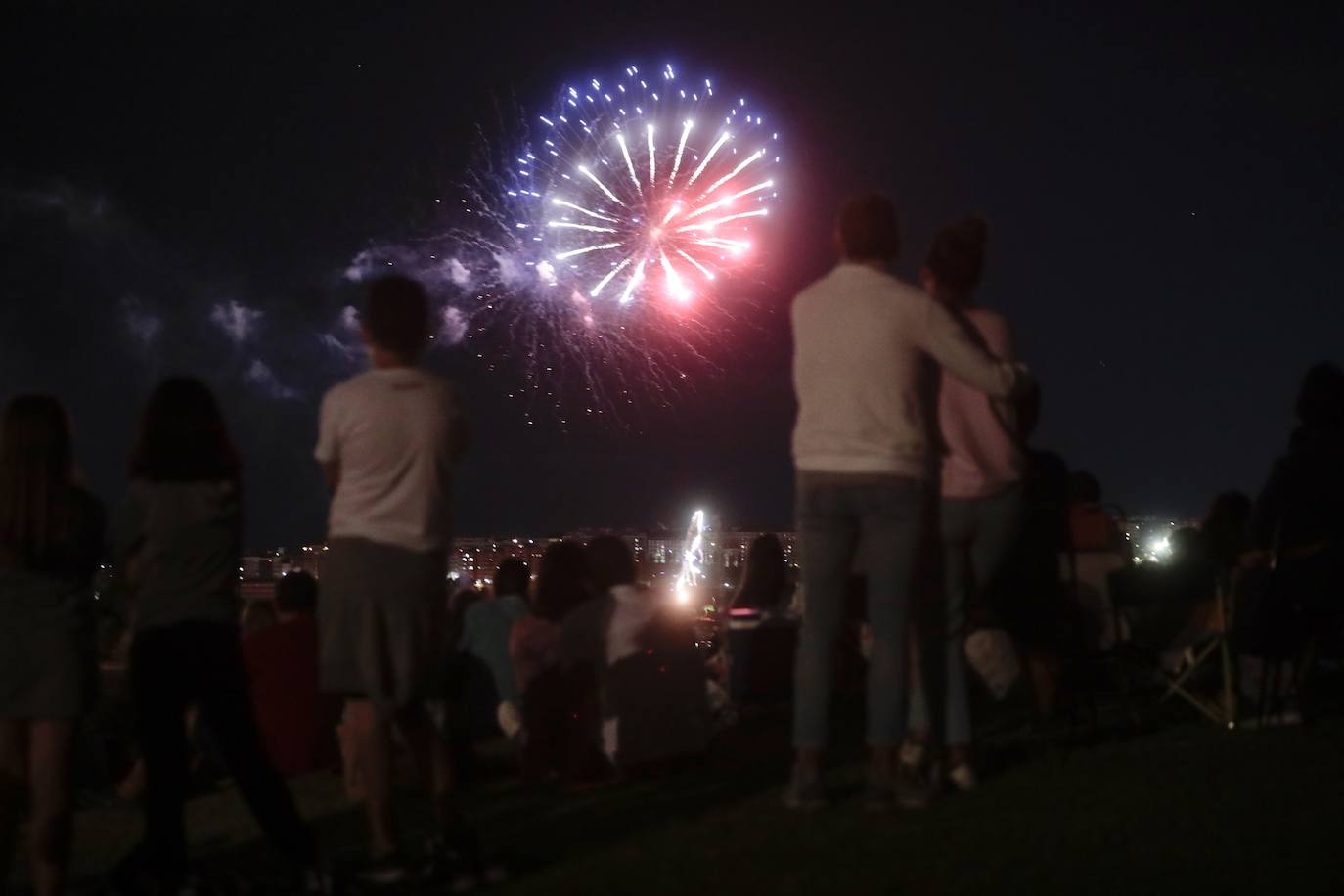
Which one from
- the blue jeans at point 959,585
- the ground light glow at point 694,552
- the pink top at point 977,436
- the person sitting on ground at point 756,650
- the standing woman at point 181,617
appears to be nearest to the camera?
the standing woman at point 181,617

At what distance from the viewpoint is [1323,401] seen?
804 centimetres

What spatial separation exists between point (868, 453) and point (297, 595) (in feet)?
13.1

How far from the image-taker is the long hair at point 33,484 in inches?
197

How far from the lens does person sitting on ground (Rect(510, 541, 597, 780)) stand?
756cm

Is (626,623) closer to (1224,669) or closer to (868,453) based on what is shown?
(868,453)

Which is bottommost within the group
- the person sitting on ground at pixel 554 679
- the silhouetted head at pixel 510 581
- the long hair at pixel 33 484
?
the person sitting on ground at pixel 554 679

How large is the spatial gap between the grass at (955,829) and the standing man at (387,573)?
49cm

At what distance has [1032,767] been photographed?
263 inches

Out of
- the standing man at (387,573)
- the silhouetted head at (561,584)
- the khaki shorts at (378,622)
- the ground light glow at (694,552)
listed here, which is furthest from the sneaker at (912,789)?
the ground light glow at (694,552)

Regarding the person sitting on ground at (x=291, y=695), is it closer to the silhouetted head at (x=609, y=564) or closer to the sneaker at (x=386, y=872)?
the silhouetted head at (x=609, y=564)

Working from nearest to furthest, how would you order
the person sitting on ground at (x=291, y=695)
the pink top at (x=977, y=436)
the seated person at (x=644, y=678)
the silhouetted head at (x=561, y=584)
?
the pink top at (x=977, y=436) < the seated person at (x=644, y=678) < the silhouetted head at (x=561, y=584) < the person sitting on ground at (x=291, y=695)

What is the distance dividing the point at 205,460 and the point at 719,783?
2.76 meters

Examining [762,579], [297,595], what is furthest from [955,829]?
[762,579]

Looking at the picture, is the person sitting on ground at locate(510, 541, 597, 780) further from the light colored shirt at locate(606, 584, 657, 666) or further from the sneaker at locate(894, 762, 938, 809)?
the sneaker at locate(894, 762, 938, 809)
